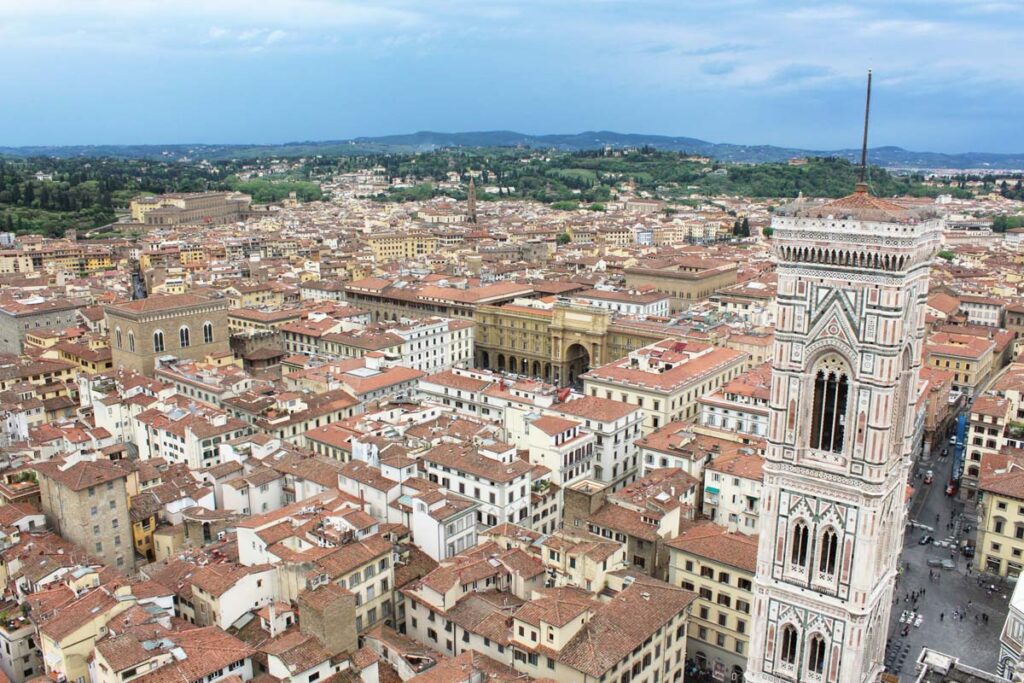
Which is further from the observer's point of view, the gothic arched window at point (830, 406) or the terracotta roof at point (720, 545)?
the terracotta roof at point (720, 545)

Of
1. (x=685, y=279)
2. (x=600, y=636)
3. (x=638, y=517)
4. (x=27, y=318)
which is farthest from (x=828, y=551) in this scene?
(x=27, y=318)

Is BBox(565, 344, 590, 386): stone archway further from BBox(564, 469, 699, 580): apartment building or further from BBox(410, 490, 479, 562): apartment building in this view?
BBox(410, 490, 479, 562): apartment building

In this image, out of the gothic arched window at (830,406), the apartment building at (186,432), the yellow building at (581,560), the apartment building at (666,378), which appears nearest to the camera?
the gothic arched window at (830,406)

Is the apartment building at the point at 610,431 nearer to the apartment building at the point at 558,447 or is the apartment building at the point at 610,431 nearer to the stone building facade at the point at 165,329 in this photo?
the apartment building at the point at 558,447

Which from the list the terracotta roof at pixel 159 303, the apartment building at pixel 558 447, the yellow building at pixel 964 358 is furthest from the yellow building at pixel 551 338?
the apartment building at pixel 558 447

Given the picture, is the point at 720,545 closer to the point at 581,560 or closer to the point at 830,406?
the point at 581,560

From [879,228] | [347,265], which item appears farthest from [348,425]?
[347,265]

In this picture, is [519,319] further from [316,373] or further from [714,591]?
[714,591]
